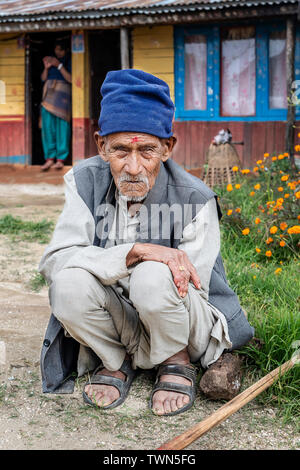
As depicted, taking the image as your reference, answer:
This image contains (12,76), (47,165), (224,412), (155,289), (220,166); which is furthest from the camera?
(12,76)

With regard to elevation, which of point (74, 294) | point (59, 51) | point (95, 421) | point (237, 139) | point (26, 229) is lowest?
point (95, 421)

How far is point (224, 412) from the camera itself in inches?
90.8

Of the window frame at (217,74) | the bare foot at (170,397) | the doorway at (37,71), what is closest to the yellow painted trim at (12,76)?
the doorway at (37,71)

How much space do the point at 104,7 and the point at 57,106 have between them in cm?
253

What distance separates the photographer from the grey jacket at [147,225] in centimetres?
280

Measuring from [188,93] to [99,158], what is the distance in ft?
24.4

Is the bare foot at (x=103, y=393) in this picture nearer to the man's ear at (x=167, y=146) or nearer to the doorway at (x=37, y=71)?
the man's ear at (x=167, y=146)

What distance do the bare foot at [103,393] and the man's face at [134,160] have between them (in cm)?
89

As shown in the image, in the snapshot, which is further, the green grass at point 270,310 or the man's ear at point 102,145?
the man's ear at point 102,145

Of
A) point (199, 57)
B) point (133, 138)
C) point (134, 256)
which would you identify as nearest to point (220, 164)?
point (199, 57)

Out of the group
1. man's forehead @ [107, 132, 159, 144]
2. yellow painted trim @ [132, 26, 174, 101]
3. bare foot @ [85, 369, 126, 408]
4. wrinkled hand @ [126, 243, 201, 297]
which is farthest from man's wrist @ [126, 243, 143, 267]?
yellow painted trim @ [132, 26, 174, 101]

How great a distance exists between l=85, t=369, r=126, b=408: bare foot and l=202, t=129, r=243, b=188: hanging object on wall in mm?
5017

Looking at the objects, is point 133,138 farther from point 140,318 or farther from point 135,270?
point 140,318

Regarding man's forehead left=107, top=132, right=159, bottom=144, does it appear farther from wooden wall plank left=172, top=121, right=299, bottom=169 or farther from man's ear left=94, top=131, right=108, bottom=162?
wooden wall plank left=172, top=121, right=299, bottom=169
